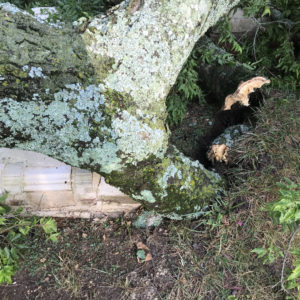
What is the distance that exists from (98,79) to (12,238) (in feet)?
5.67

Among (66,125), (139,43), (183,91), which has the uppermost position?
(139,43)

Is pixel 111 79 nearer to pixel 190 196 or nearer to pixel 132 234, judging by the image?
pixel 190 196

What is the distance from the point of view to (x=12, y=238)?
8.29 ft

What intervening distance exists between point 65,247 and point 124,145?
1.41 meters

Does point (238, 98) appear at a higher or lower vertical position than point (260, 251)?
higher

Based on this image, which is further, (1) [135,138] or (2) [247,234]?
(2) [247,234]

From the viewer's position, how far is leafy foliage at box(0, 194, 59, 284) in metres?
2.29

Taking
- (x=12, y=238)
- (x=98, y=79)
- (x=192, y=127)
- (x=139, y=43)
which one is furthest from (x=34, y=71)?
(x=192, y=127)

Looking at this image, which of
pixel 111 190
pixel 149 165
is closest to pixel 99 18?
pixel 149 165

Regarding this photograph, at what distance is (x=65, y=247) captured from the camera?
2.66 meters

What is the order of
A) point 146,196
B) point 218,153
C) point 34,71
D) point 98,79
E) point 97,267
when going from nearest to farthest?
point 34,71 < point 98,79 < point 146,196 < point 97,267 < point 218,153

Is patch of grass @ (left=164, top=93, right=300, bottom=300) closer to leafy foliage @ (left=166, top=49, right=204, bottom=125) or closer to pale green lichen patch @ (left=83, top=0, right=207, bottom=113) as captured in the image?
leafy foliage @ (left=166, top=49, right=204, bottom=125)

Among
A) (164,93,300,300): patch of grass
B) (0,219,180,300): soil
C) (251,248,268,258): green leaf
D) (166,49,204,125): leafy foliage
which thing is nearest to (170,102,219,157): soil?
(166,49,204,125): leafy foliage

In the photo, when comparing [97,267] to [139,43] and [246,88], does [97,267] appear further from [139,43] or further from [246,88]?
[246,88]
